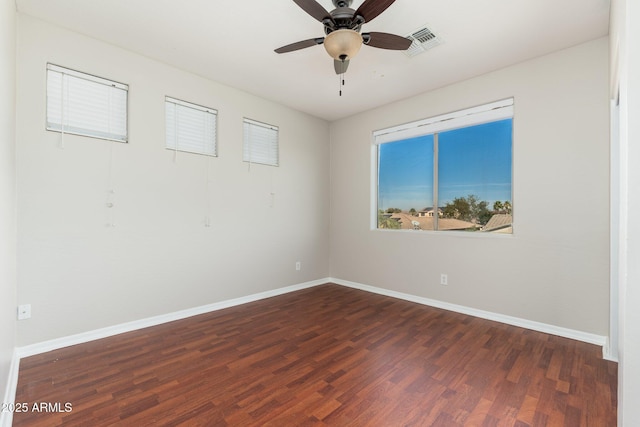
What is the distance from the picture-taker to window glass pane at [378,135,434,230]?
161 inches

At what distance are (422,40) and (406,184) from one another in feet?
6.70

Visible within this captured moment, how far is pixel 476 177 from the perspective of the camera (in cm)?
364

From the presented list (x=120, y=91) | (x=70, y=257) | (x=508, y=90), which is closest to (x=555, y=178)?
(x=508, y=90)

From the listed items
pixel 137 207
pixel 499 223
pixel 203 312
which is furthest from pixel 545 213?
pixel 137 207

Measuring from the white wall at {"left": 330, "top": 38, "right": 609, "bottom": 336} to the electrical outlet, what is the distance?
159 inches

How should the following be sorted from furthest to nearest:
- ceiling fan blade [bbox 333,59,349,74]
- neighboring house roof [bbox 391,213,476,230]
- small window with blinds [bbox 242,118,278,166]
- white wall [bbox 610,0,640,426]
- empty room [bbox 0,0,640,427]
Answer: small window with blinds [bbox 242,118,278,166] → neighboring house roof [bbox 391,213,476,230] → ceiling fan blade [bbox 333,59,349,74] → empty room [bbox 0,0,640,427] → white wall [bbox 610,0,640,426]

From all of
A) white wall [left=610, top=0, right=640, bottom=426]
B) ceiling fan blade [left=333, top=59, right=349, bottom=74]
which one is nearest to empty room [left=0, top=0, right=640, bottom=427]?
white wall [left=610, top=0, right=640, bottom=426]

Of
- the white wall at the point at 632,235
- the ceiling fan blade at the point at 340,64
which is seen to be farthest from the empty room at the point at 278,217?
the ceiling fan blade at the point at 340,64

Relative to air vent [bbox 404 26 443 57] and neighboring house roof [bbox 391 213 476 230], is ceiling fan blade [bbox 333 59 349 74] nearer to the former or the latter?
air vent [bbox 404 26 443 57]

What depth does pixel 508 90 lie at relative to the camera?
3221mm

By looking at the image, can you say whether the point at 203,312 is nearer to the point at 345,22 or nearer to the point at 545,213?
the point at 345,22

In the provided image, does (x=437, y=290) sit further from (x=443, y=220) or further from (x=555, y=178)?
(x=555, y=178)

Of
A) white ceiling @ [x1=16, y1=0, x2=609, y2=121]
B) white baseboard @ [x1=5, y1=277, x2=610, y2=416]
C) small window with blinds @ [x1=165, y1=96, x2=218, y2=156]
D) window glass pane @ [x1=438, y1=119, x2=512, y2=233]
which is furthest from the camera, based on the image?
window glass pane @ [x1=438, y1=119, x2=512, y2=233]

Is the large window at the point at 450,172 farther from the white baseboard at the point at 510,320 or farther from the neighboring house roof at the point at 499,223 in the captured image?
the white baseboard at the point at 510,320
